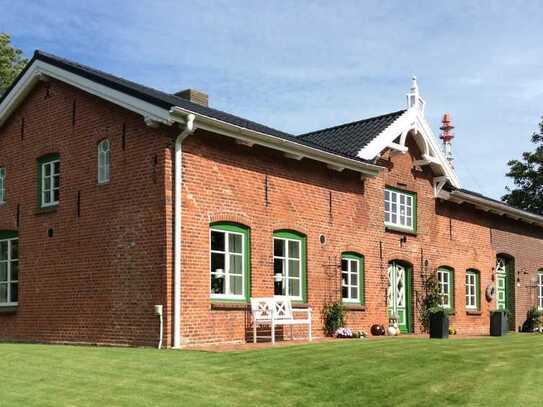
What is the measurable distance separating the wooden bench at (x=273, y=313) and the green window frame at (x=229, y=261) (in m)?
0.34

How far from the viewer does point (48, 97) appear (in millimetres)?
17125

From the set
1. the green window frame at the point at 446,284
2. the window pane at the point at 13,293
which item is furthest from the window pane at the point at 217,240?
the green window frame at the point at 446,284

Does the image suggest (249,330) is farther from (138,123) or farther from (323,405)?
(323,405)

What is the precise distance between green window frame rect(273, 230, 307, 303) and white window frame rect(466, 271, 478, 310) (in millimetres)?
8586

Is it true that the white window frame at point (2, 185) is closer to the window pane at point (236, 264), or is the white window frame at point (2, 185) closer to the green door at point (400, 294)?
the window pane at point (236, 264)

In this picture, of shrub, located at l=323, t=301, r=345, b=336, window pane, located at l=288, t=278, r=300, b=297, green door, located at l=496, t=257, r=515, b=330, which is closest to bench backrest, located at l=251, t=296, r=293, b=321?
window pane, located at l=288, t=278, r=300, b=297

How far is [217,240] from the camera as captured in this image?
1491cm

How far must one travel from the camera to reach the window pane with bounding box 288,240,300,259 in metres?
16.7

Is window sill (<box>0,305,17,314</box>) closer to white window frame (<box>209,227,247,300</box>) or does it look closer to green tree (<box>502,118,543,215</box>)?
white window frame (<box>209,227,247,300</box>)

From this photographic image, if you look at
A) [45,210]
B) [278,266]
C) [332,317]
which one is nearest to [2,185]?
[45,210]

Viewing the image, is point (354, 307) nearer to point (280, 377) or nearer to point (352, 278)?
point (352, 278)

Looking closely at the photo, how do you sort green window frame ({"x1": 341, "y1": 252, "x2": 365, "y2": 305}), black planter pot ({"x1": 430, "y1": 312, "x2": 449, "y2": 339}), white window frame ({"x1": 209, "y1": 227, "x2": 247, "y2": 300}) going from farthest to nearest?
green window frame ({"x1": 341, "y1": 252, "x2": 365, "y2": 305}), black planter pot ({"x1": 430, "y1": 312, "x2": 449, "y2": 339}), white window frame ({"x1": 209, "y1": 227, "x2": 247, "y2": 300})

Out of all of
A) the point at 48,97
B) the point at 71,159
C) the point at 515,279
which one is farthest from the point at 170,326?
the point at 515,279

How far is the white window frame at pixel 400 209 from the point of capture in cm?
2017
